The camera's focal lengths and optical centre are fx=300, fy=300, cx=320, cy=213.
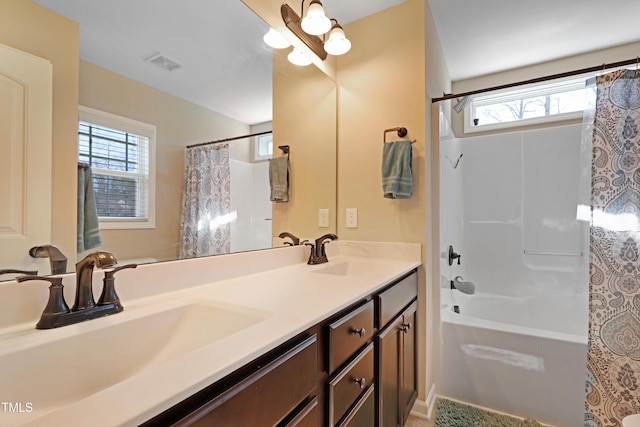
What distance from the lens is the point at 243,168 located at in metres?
1.46

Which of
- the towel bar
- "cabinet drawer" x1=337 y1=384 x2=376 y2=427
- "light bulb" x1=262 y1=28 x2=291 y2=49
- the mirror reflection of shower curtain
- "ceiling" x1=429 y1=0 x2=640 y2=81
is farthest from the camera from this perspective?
the towel bar

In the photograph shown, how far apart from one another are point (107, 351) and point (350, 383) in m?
0.71

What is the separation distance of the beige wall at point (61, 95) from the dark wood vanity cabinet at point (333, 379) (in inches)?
24.7

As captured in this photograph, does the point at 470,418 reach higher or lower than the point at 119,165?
lower

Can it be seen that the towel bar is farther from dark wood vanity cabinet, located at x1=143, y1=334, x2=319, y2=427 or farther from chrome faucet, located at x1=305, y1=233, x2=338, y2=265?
dark wood vanity cabinet, located at x1=143, y1=334, x2=319, y2=427

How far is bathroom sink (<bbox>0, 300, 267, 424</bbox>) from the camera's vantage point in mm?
575

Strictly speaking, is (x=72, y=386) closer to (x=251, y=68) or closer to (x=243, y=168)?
(x=243, y=168)

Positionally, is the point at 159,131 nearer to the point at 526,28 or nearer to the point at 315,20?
the point at 315,20

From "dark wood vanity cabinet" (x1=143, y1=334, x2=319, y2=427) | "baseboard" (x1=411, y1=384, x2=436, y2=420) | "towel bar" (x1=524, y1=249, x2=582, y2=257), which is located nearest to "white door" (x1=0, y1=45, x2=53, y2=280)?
"dark wood vanity cabinet" (x1=143, y1=334, x2=319, y2=427)

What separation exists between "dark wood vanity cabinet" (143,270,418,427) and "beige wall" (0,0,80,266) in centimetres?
63

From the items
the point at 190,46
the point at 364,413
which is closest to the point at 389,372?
the point at 364,413

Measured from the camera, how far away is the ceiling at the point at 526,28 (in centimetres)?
185

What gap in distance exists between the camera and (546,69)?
2520 mm

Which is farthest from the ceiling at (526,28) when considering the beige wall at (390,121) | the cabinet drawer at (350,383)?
the cabinet drawer at (350,383)
